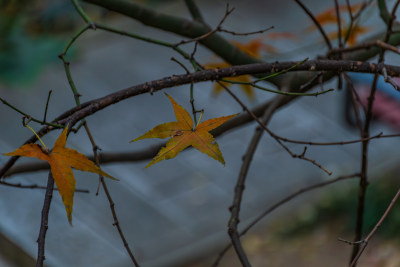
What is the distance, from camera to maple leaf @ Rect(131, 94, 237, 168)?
0.67 metres

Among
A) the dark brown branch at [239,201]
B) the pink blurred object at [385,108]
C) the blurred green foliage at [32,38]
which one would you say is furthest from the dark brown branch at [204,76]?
the blurred green foliage at [32,38]

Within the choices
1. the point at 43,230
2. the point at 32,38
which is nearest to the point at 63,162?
the point at 43,230

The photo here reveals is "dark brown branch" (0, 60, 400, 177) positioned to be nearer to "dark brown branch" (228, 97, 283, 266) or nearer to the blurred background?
"dark brown branch" (228, 97, 283, 266)

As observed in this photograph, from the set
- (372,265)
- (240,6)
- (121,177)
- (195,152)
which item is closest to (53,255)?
(121,177)

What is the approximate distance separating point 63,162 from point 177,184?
2673 millimetres

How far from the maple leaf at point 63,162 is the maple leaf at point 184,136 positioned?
0.08 metres

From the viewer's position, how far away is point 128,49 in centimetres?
462

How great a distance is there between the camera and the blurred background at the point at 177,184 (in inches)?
112

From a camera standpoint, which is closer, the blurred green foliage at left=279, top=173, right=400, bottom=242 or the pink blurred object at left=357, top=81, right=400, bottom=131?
the blurred green foliage at left=279, top=173, right=400, bottom=242

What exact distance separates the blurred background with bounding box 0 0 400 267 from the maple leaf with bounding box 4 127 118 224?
182 centimetres

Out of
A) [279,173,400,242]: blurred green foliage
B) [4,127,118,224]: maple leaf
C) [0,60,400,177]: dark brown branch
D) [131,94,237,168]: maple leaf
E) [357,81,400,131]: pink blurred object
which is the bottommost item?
[4,127,118,224]: maple leaf

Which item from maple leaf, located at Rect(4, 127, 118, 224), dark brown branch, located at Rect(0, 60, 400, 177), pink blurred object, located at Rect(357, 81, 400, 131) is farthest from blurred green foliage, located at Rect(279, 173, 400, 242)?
maple leaf, located at Rect(4, 127, 118, 224)

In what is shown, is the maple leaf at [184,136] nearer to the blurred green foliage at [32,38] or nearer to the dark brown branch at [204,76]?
the dark brown branch at [204,76]

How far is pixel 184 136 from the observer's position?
70 cm
